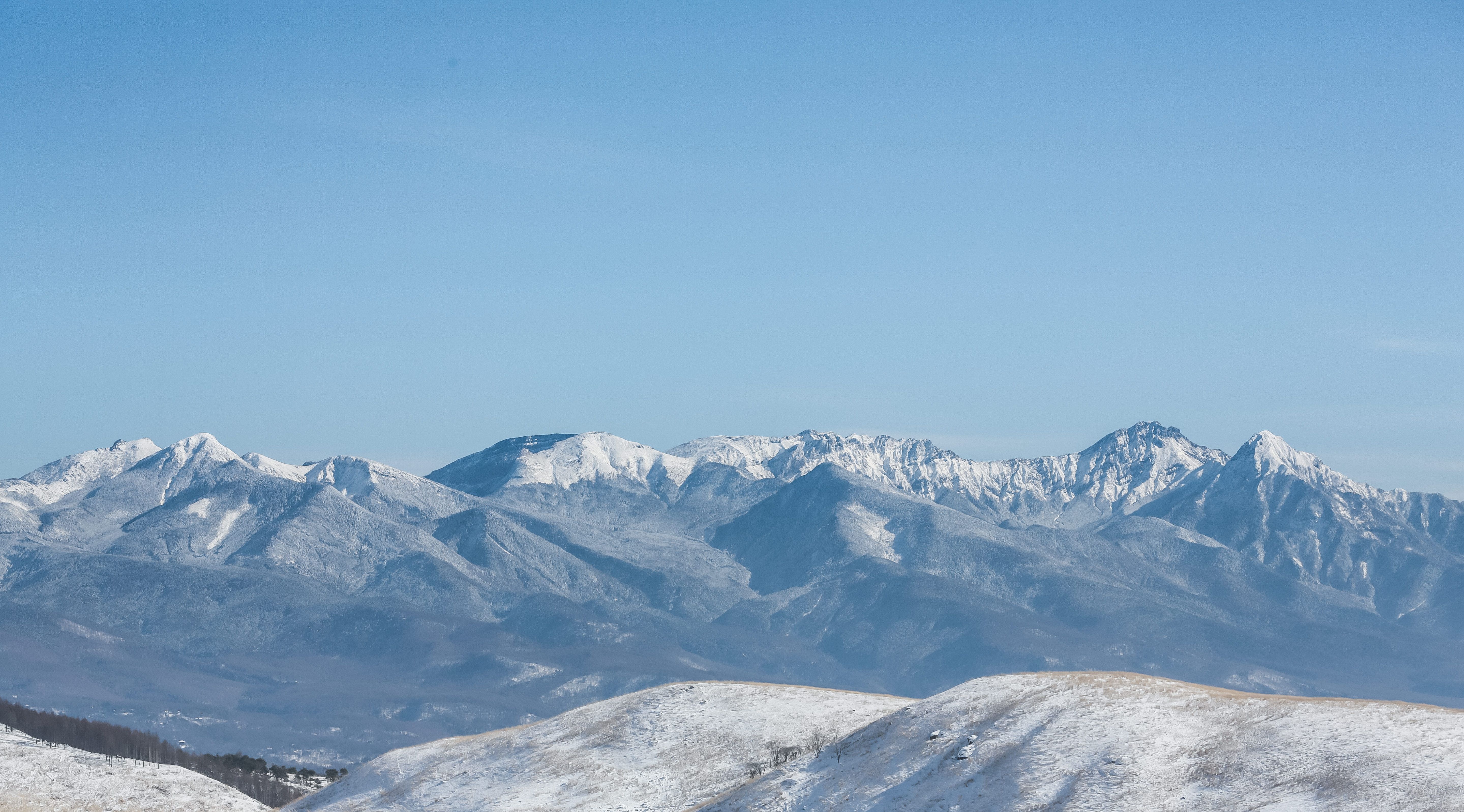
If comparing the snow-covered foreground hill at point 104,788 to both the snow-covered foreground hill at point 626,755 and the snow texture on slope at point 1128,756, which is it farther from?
the snow texture on slope at point 1128,756

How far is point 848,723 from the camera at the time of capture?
408 ft

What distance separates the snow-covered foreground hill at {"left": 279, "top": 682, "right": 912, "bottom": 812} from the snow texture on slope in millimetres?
9644

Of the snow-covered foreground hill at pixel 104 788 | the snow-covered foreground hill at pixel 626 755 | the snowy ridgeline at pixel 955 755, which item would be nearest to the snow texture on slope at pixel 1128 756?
the snowy ridgeline at pixel 955 755

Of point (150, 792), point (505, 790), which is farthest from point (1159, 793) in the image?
point (150, 792)

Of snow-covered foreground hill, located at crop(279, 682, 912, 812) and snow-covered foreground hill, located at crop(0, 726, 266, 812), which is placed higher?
snow-covered foreground hill, located at crop(0, 726, 266, 812)

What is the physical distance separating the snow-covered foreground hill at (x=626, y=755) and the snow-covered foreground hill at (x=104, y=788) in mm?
14778

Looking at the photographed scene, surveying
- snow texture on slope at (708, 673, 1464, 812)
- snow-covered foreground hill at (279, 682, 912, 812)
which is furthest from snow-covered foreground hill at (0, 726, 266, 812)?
snow texture on slope at (708, 673, 1464, 812)

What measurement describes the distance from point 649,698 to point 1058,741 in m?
49.5

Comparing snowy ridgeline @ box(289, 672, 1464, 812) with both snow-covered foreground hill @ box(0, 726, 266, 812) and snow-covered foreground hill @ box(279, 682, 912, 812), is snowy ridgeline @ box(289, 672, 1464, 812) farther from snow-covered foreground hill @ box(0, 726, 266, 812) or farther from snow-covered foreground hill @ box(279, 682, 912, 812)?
snow-covered foreground hill @ box(0, 726, 266, 812)

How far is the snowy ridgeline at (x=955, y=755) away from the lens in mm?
83312

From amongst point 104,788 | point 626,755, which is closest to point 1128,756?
point 626,755

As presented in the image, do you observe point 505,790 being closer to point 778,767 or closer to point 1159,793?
point 778,767

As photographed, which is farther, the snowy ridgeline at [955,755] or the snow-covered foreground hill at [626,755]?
the snow-covered foreground hill at [626,755]

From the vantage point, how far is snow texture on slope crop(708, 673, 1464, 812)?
81.0m
